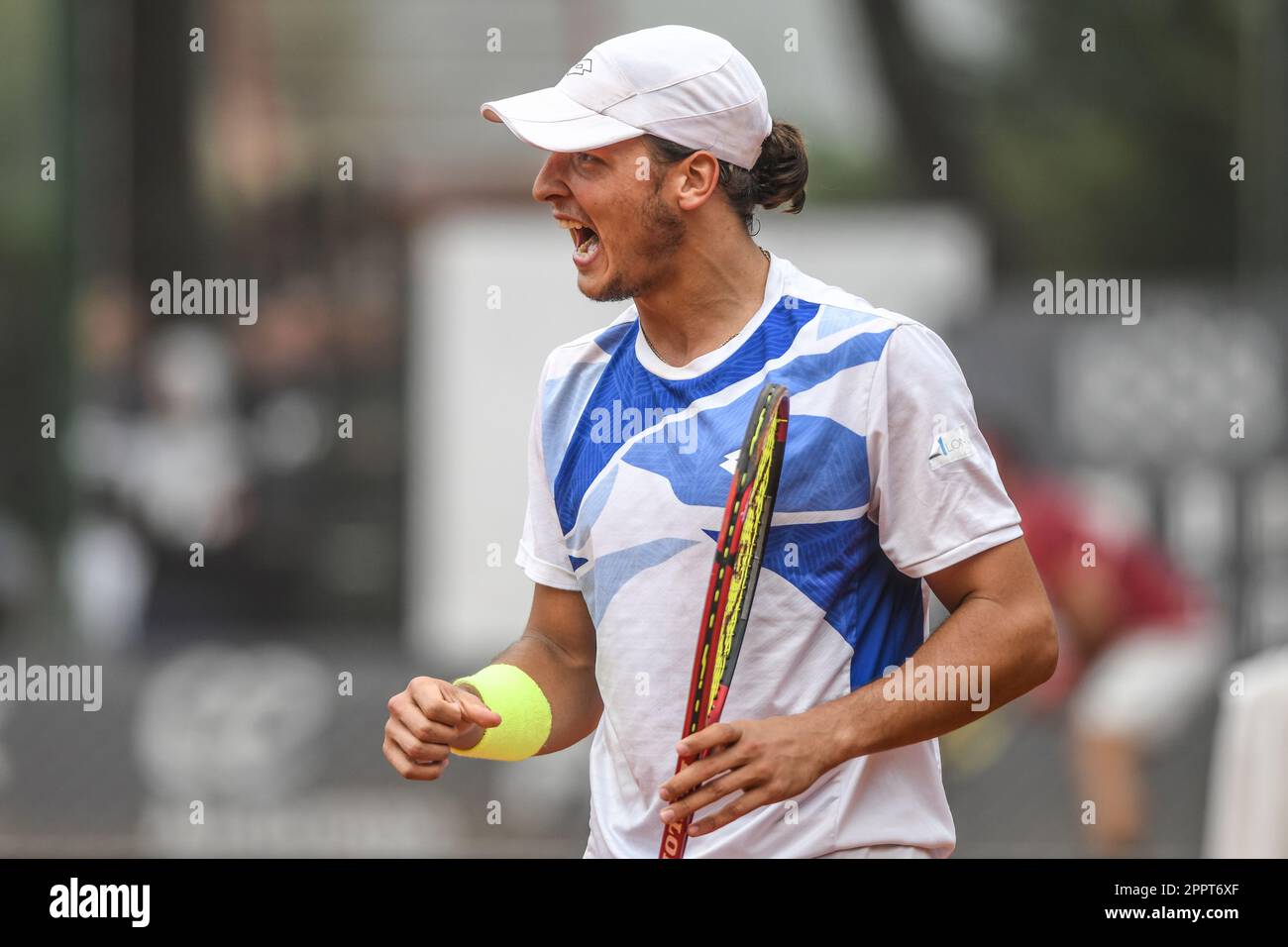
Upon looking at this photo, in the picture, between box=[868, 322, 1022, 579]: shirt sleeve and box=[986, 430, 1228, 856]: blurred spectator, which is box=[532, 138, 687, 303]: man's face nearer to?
box=[868, 322, 1022, 579]: shirt sleeve

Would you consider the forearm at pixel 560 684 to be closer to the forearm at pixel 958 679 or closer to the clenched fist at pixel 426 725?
the clenched fist at pixel 426 725

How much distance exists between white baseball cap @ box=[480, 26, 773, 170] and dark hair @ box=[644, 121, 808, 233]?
0.25ft

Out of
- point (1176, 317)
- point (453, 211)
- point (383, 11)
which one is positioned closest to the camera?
point (1176, 317)

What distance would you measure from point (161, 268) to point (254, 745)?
3.12m

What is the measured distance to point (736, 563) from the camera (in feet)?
9.78

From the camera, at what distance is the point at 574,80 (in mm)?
3227

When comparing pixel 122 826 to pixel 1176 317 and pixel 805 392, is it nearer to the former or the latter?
pixel 1176 317

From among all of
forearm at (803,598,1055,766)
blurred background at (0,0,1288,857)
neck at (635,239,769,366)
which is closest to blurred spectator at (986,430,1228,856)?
blurred background at (0,0,1288,857)

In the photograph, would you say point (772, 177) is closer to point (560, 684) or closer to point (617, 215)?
point (617, 215)

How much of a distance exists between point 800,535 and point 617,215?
0.61 metres

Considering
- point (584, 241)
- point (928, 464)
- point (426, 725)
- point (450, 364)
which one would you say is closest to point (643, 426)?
point (584, 241)

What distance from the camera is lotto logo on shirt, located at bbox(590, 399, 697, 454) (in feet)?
10.3
